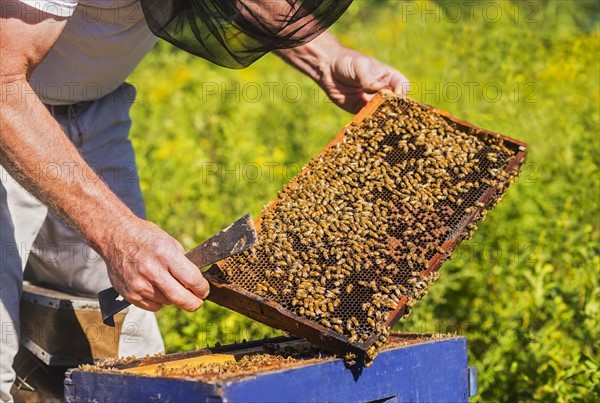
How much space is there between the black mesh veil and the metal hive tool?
0.60 m

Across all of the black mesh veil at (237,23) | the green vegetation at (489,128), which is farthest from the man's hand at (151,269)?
the green vegetation at (489,128)

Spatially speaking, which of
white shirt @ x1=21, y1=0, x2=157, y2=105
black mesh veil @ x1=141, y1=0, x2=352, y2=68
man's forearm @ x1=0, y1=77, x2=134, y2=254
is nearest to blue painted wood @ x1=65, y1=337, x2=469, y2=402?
man's forearm @ x1=0, y1=77, x2=134, y2=254

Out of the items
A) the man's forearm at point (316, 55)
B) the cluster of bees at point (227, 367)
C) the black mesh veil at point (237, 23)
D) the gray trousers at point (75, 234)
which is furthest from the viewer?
the man's forearm at point (316, 55)

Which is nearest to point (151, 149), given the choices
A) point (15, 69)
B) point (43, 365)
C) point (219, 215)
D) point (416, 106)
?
point (219, 215)

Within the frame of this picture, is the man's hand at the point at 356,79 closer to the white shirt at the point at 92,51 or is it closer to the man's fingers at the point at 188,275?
the white shirt at the point at 92,51

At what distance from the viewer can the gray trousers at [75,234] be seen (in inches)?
140

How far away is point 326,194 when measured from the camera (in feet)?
10.4

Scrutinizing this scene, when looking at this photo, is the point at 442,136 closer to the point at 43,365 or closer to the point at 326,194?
the point at 326,194

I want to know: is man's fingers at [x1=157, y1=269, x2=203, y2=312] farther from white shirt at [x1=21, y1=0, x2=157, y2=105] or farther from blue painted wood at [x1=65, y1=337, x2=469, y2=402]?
white shirt at [x1=21, y1=0, x2=157, y2=105]

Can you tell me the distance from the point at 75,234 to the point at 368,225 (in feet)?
4.84

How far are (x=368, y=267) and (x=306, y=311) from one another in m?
0.31

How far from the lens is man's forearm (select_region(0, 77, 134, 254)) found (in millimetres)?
2629

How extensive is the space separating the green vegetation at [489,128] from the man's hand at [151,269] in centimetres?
191

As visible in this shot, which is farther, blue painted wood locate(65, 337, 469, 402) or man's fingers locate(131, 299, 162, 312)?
man's fingers locate(131, 299, 162, 312)
